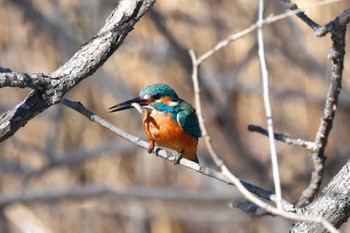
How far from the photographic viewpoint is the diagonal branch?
1.69 metres

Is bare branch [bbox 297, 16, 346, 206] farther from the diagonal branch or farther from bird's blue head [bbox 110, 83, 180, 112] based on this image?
bird's blue head [bbox 110, 83, 180, 112]

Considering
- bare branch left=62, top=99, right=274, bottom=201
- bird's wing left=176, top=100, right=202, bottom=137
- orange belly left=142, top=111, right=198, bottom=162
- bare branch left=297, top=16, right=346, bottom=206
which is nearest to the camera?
bare branch left=62, top=99, right=274, bottom=201

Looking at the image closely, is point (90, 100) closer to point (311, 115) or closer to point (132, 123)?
point (132, 123)

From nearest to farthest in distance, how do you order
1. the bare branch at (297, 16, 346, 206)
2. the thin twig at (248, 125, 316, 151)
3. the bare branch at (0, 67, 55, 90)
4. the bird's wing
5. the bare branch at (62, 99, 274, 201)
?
the bare branch at (0, 67, 55, 90)
the bare branch at (62, 99, 274, 201)
the bare branch at (297, 16, 346, 206)
the thin twig at (248, 125, 316, 151)
the bird's wing

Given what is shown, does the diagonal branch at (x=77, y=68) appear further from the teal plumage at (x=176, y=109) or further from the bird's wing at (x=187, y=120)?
the bird's wing at (x=187, y=120)

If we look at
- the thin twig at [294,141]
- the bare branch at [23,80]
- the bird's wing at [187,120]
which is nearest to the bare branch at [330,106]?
the thin twig at [294,141]

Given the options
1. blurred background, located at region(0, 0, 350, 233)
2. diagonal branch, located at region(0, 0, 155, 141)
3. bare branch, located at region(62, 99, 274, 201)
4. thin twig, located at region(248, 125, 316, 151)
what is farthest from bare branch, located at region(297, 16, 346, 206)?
blurred background, located at region(0, 0, 350, 233)

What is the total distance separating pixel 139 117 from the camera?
5.23 metres

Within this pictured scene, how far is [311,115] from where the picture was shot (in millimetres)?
5699

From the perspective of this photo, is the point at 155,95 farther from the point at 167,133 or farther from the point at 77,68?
the point at 77,68

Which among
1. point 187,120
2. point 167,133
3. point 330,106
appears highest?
point 187,120

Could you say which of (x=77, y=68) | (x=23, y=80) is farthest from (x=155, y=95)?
(x=23, y=80)

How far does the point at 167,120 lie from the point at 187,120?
0.11 m

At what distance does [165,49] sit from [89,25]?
22.5 inches
